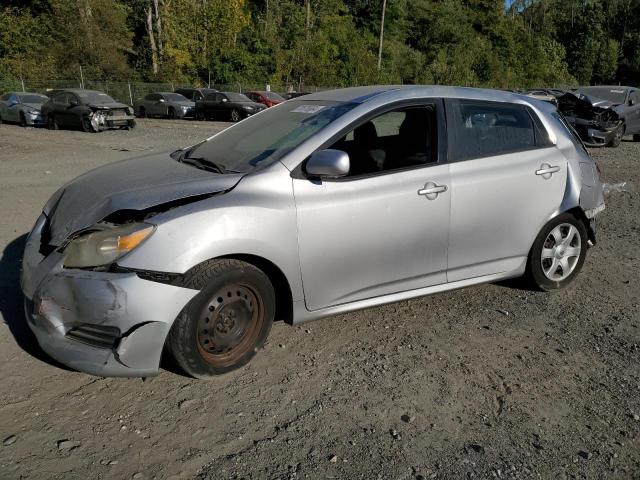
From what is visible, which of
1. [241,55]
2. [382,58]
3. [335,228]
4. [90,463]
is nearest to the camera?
[90,463]

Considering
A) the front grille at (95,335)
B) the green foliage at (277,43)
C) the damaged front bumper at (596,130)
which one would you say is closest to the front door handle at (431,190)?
the front grille at (95,335)

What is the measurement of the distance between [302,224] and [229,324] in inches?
28.7

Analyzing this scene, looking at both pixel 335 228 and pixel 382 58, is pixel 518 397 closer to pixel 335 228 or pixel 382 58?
pixel 335 228

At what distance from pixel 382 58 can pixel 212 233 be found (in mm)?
59575

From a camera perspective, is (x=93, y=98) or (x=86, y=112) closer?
(x=86, y=112)

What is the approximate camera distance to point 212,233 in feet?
10.00

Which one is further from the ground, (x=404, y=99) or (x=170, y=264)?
(x=404, y=99)

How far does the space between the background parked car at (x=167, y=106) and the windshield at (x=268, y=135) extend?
969 inches

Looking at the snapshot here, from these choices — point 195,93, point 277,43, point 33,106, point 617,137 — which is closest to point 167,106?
point 195,93

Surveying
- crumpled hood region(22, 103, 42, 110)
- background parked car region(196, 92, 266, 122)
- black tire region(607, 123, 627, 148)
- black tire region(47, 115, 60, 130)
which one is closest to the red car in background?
background parked car region(196, 92, 266, 122)

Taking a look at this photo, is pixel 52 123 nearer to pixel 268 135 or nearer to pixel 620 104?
pixel 620 104

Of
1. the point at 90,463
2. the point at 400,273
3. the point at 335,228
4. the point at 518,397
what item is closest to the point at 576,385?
the point at 518,397

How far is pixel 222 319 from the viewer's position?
3232mm

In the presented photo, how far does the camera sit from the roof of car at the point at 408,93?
3.97 meters
